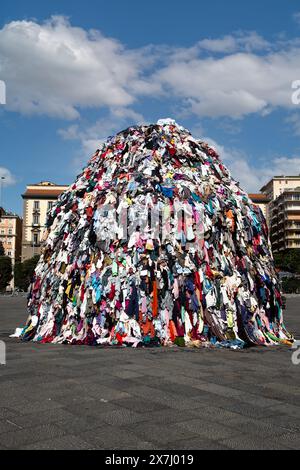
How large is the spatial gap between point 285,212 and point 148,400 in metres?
98.6

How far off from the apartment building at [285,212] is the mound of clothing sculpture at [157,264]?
91.2 meters

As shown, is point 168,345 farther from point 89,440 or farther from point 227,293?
point 89,440

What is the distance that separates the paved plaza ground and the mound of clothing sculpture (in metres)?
1.08

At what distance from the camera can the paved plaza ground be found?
13.6 feet

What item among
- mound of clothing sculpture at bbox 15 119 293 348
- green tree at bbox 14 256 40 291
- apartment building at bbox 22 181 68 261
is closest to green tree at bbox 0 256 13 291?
green tree at bbox 14 256 40 291

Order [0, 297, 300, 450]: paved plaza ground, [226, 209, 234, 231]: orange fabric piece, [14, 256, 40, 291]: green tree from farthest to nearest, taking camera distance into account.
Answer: [14, 256, 40, 291]: green tree → [226, 209, 234, 231]: orange fabric piece → [0, 297, 300, 450]: paved plaza ground

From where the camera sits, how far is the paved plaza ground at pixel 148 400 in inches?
164

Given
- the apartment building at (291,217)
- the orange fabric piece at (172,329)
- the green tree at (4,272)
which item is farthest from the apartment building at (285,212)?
the orange fabric piece at (172,329)

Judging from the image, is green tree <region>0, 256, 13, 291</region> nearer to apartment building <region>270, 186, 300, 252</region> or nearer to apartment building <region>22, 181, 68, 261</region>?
apartment building <region>22, 181, 68, 261</region>

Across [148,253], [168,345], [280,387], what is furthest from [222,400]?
[148,253]

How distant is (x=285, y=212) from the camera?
99.4 m

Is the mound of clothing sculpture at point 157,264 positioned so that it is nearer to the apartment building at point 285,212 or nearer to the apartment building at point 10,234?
the apartment building at point 285,212

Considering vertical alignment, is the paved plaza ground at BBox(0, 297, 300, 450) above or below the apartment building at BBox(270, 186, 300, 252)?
below

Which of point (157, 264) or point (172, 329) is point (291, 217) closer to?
point (157, 264)
